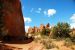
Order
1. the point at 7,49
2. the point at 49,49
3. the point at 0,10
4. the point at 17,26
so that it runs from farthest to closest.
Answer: the point at 17,26 → the point at 0,10 → the point at 7,49 → the point at 49,49

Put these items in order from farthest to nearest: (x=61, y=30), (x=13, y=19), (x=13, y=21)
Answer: (x=13, y=19) < (x=13, y=21) < (x=61, y=30)

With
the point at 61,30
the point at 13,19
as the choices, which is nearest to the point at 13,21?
the point at 13,19

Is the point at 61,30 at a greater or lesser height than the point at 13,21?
lesser

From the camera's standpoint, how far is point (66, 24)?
4116 cm

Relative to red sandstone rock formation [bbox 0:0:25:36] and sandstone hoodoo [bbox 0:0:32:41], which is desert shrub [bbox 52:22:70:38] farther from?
red sandstone rock formation [bbox 0:0:25:36]

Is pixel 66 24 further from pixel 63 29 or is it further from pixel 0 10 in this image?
pixel 0 10

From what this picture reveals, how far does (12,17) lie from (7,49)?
744 inches

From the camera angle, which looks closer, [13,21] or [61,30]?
[61,30]

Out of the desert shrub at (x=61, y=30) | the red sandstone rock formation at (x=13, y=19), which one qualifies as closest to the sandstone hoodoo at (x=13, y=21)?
the red sandstone rock formation at (x=13, y=19)

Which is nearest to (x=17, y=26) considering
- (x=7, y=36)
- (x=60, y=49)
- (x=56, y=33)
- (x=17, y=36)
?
(x=17, y=36)

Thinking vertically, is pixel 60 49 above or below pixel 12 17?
below

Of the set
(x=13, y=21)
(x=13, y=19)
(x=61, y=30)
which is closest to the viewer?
→ (x=61, y=30)

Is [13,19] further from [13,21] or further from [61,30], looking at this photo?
[61,30]

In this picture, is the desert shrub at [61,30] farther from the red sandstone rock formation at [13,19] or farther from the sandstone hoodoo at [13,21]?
the red sandstone rock formation at [13,19]
